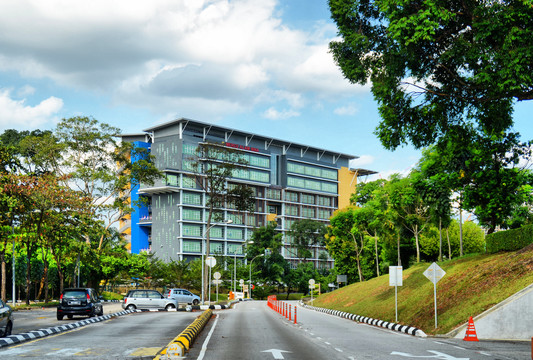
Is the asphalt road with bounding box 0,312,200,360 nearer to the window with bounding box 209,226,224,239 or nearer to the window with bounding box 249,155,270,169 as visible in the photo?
the window with bounding box 209,226,224,239

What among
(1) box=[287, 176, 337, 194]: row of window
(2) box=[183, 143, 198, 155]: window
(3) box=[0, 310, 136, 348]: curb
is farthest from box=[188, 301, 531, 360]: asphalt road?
(1) box=[287, 176, 337, 194]: row of window

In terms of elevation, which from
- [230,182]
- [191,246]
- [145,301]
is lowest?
[145,301]

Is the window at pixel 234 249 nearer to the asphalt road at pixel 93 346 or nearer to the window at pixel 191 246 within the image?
the window at pixel 191 246

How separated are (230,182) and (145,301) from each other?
76362mm

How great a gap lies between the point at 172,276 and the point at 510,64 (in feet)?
230

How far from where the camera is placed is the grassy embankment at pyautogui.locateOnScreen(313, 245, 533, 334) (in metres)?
24.0

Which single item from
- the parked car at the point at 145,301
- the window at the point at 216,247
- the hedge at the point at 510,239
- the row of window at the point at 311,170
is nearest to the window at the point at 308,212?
the row of window at the point at 311,170

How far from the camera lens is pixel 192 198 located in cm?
11319

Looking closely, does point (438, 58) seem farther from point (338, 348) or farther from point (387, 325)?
point (387, 325)

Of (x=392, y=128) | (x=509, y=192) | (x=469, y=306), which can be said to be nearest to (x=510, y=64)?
(x=392, y=128)

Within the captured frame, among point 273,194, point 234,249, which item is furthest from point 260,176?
point 234,249

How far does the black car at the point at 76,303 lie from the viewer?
2887 cm

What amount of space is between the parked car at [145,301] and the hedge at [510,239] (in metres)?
24.7

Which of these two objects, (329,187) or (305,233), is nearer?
(305,233)
